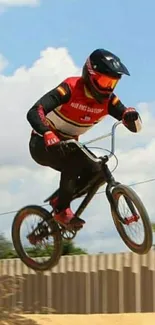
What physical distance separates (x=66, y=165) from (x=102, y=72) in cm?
109

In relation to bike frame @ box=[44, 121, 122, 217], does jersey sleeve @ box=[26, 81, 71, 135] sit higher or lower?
higher

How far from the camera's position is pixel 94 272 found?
1351 cm

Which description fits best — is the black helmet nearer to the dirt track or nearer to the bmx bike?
the bmx bike

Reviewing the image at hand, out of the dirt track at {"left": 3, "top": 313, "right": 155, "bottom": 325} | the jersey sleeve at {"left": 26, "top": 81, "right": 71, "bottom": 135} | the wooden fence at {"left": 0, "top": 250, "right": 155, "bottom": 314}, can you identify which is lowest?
the dirt track at {"left": 3, "top": 313, "right": 155, "bottom": 325}

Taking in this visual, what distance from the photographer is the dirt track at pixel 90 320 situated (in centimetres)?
1034

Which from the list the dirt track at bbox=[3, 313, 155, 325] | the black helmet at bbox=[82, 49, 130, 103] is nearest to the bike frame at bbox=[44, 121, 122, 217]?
the black helmet at bbox=[82, 49, 130, 103]

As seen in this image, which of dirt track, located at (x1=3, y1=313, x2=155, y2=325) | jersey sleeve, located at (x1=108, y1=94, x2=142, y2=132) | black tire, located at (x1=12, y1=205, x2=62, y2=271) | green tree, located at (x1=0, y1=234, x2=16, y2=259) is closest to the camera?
jersey sleeve, located at (x1=108, y1=94, x2=142, y2=132)

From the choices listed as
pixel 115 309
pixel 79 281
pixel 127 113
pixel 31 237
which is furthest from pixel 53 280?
pixel 127 113

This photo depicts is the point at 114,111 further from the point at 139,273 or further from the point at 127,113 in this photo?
the point at 139,273

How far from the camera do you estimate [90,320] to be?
10.7 metres

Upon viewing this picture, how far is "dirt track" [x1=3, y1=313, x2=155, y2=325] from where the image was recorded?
10344 millimetres

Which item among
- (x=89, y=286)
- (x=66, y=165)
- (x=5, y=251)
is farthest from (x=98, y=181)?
(x=5, y=251)

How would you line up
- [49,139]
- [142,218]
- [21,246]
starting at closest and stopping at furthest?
[142,218] → [49,139] → [21,246]

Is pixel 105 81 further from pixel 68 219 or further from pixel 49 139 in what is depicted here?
pixel 68 219
